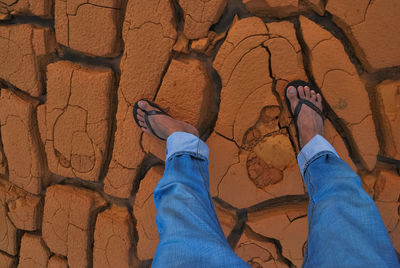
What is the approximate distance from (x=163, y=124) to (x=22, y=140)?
722 millimetres

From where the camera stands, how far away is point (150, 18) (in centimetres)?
90

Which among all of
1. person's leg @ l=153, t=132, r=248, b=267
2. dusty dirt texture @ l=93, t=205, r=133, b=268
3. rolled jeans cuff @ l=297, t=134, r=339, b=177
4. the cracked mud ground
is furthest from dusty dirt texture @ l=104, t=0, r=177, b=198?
rolled jeans cuff @ l=297, t=134, r=339, b=177

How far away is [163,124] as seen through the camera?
0.91 m

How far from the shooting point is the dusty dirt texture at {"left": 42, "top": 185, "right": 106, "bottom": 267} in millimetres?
1110

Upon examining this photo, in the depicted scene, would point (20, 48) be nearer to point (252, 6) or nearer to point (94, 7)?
point (94, 7)

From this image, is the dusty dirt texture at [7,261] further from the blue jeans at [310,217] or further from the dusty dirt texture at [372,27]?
the dusty dirt texture at [372,27]

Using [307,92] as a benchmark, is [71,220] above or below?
below

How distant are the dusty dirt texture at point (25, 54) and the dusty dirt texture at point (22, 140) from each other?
74 millimetres

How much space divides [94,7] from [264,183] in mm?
931

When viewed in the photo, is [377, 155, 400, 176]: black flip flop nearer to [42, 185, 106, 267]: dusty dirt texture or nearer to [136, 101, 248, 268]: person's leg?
[136, 101, 248, 268]: person's leg

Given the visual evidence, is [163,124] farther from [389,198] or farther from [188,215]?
[389,198]

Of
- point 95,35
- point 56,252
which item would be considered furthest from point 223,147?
point 56,252

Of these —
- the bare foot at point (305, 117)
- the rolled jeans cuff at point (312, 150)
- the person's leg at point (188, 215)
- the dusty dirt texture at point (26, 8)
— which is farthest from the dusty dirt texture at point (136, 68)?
the rolled jeans cuff at point (312, 150)

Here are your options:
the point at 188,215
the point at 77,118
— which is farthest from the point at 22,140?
the point at 188,215
